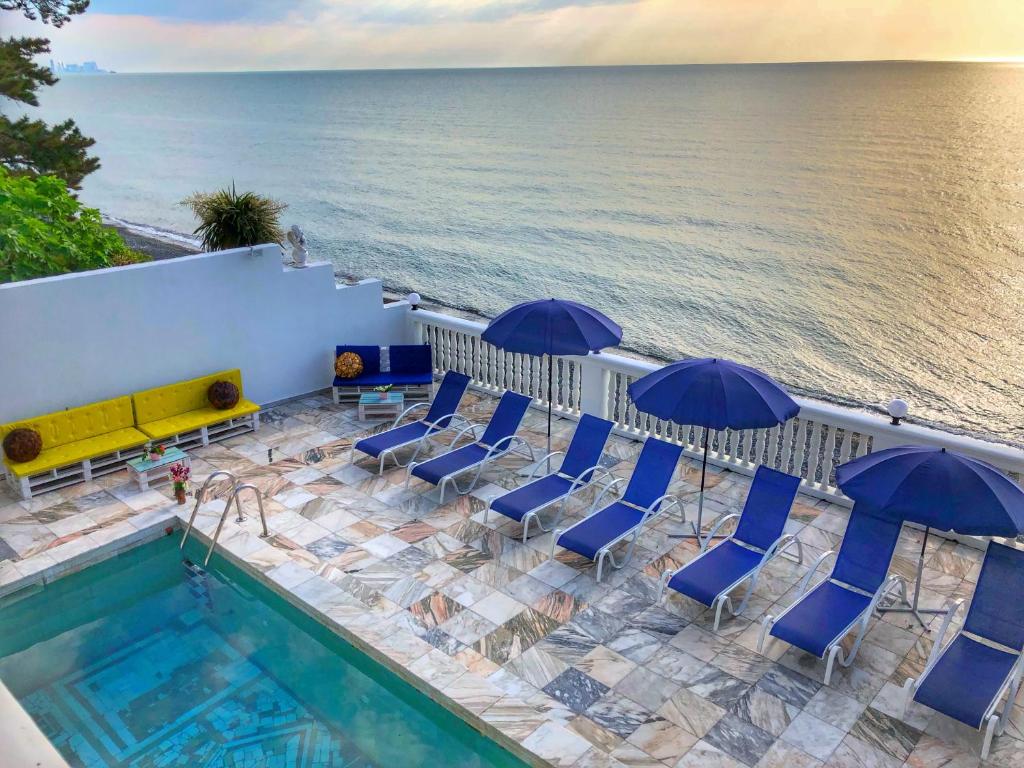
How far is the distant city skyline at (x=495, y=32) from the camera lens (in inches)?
2451

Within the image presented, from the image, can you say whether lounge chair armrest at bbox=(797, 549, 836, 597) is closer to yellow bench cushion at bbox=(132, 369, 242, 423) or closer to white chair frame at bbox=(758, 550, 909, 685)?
white chair frame at bbox=(758, 550, 909, 685)

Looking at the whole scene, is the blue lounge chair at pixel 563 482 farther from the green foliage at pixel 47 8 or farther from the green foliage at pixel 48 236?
the green foliage at pixel 47 8

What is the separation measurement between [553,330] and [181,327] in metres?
4.90

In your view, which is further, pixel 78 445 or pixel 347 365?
pixel 347 365

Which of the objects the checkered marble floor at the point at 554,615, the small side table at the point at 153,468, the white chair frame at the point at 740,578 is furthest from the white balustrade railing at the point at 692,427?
the small side table at the point at 153,468

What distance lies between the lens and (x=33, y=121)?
955 inches

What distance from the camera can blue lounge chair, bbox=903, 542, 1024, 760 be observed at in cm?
578

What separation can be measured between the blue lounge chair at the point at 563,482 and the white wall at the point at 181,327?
14.2 feet

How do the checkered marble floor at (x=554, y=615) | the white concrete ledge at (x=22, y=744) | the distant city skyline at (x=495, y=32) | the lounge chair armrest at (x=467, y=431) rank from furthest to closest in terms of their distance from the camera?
1. the distant city skyline at (x=495, y=32)
2. the lounge chair armrest at (x=467, y=431)
3. the checkered marble floor at (x=554, y=615)
4. the white concrete ledge at (x=22, y=744)

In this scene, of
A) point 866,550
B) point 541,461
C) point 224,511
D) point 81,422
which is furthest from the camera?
point 81,422

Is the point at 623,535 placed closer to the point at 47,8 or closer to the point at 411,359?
the point at 411,359

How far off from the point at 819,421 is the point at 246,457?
21.8ft

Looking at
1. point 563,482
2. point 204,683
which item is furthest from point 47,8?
point 204,683

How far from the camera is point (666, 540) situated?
28.2 feet
